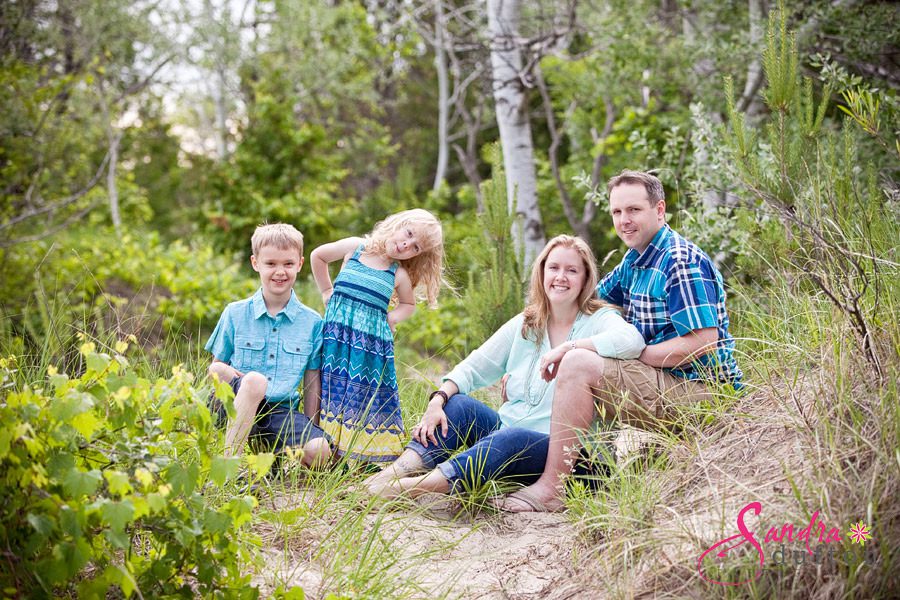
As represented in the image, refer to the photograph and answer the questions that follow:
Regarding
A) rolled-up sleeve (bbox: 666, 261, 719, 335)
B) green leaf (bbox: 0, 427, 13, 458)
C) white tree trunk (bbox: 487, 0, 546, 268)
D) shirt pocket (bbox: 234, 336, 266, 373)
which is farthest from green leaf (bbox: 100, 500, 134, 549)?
white tree trunk (bbox: 487, 0, 546, 268)

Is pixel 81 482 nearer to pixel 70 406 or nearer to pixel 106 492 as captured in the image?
pixel 70 406

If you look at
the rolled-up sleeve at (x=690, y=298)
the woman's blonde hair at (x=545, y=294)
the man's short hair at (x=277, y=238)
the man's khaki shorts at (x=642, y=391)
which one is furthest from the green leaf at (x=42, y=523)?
the rolled-up sleeve at (x=690, y=298)

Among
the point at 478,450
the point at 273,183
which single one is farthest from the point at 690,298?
the point at 273,183

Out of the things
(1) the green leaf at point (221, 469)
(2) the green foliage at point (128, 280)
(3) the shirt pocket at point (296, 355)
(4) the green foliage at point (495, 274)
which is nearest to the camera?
(1) the green leaf at point (221, 469)

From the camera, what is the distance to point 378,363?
341 cm

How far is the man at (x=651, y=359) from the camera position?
2.95 meters

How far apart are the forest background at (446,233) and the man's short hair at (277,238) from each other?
424 millimetres

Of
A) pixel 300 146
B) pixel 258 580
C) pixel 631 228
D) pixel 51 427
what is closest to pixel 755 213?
pixel 631 228

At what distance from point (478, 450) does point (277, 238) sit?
3.96 feet

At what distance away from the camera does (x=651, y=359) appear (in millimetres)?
3039

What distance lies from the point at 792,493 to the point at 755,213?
2125 millimetres

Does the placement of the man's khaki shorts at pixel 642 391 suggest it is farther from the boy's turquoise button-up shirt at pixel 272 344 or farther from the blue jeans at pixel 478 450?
the boy's turquoise button-up shirt at pixel 272 344

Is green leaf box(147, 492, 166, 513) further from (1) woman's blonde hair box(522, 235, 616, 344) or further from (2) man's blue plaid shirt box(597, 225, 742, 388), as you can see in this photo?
(2) man's blue plaid shirt box(597, 225, 742, 388)

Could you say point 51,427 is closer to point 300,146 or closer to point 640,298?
point 640,298
